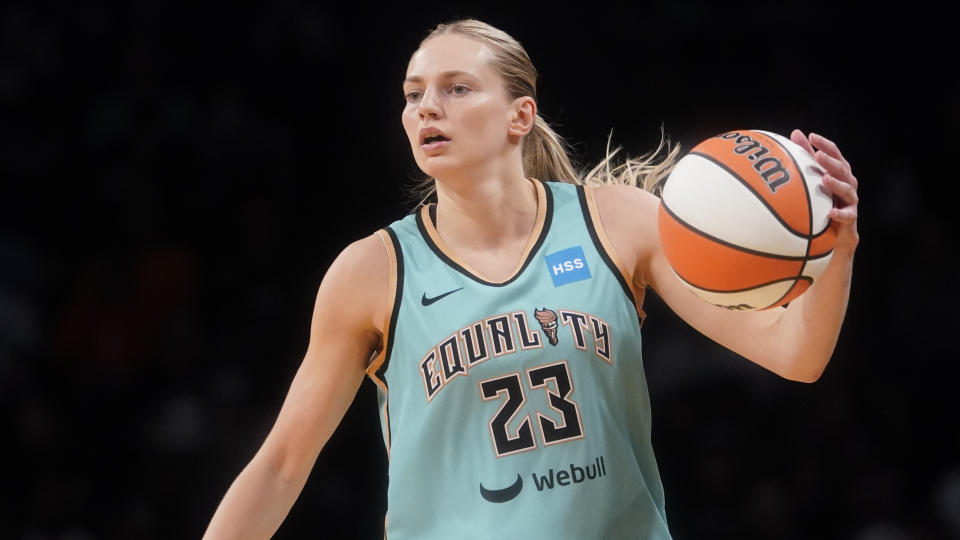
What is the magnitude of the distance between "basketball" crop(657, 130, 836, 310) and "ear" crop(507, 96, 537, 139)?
63 cm

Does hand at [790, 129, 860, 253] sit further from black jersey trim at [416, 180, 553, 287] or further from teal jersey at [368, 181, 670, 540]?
black jersey trim at [416, 180, 553, 287]

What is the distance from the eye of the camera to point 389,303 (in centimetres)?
304

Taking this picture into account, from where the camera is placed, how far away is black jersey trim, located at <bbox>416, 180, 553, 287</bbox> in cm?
301

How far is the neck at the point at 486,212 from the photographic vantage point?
312 centimetres

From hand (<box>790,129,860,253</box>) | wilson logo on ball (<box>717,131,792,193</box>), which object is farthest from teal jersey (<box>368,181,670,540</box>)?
hand (<box>790,129,860,253</box>)

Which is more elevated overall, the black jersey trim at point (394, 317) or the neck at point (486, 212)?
the neck at point (486, 212)

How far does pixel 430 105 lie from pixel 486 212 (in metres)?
0.32

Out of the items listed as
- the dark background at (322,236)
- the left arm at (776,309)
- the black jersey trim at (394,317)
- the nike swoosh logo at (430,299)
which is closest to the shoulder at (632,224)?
the left arm at (776,309)

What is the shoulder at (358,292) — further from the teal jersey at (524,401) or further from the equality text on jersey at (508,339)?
the equality text on jersey at (508,339)

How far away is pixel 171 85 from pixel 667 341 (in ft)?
8.72

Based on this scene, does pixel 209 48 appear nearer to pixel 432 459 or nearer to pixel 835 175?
pixel 432 459

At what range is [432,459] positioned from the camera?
295 centimetres

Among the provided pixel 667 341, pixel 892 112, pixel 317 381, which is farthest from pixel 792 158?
pixel 892 112

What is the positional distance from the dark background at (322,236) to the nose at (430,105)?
8.37 feet
